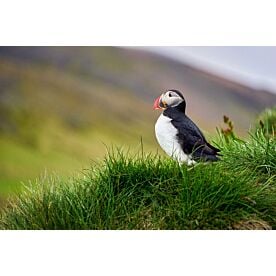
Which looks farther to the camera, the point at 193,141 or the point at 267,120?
the point at 267,120

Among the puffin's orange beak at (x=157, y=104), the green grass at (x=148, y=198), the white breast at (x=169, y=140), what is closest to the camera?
the green grass at (x=148, y=198)

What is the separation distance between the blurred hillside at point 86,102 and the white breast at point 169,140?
4 centimetres

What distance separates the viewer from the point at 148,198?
10.6ft

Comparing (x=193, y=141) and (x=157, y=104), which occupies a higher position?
(x=157, y=104)

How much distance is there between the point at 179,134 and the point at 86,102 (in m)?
0.51

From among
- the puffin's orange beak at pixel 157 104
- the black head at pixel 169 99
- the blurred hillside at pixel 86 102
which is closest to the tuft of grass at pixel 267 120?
the blurred hillside at pixel 86 102

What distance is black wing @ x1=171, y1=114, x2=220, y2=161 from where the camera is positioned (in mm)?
3342

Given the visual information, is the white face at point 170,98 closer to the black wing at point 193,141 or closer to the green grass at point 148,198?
the black wing at point 193,141

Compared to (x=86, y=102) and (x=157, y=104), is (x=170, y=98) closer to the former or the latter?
(x=157, y=104)

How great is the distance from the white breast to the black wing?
21 mm

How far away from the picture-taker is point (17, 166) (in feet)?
11.0

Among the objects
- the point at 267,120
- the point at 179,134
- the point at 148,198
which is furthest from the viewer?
the point at 267,120

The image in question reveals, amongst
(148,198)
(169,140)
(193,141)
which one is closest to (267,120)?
(193,141)

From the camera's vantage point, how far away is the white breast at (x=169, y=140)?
10.9 ft
